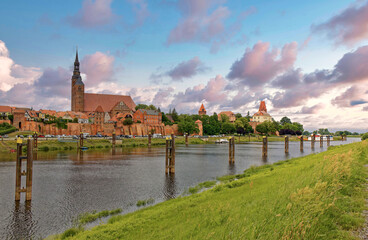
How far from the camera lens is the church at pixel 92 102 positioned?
4710 inches

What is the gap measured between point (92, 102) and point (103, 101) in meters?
5.20

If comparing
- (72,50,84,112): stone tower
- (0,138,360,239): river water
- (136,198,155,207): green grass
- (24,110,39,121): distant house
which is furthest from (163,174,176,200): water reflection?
(72,50,84,112): stone tower

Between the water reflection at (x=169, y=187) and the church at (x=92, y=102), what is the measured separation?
308ft

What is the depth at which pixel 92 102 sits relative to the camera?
126062 millimetres

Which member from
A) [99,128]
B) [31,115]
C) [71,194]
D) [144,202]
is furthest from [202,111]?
[144,202]

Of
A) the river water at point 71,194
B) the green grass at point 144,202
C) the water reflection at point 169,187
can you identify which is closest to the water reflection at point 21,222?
the river water at point 71,194

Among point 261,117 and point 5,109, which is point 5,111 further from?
point 261,117

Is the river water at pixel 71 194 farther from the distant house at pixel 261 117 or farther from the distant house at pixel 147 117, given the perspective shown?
the distant house at pixel 261 117

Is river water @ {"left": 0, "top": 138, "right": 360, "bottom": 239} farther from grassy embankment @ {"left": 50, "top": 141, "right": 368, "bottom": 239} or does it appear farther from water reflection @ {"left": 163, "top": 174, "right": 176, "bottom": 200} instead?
grassy embankment @ {"left": 50, "top": 141, "right": 368, "bottom": 239}

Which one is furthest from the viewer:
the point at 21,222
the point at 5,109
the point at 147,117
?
the point at 147,117

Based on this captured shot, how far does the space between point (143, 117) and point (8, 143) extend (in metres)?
60.9

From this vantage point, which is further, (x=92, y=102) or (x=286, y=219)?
(x=92, y=102)

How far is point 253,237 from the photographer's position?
368 cm

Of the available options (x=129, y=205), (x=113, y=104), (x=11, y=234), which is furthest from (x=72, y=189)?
Answer: (x=113, y=104)
